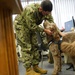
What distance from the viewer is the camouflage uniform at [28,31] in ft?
6.48

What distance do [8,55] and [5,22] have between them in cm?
16

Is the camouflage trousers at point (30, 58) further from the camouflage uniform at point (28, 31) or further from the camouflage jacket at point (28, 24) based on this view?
the camouflage jacket at point (28, 24)

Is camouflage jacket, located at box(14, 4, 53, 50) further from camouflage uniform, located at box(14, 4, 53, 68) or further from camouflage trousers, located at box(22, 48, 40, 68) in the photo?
camouflage trousers, located at box(22, 48, 40, 68)

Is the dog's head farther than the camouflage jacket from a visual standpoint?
Yes

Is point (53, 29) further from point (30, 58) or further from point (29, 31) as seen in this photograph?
point (30, 58)

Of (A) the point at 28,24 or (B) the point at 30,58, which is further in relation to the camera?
Result: (B) the point at 30,58

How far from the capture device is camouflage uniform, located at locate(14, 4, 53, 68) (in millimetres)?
1974

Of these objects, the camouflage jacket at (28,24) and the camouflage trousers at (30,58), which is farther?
the camouflage trousers at (30,58)

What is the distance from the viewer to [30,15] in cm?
A: 195

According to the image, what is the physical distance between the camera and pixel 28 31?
Result: 2.06 meters

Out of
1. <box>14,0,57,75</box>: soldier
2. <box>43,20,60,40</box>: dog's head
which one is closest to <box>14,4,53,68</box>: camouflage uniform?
<box>14,0,57,75</box>: soldier

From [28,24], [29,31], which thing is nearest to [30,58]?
[29,31]

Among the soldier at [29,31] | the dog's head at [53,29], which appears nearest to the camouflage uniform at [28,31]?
the soldier at [29,31]

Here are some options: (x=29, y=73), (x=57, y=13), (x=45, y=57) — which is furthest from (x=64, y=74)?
(x=57, y=13)
